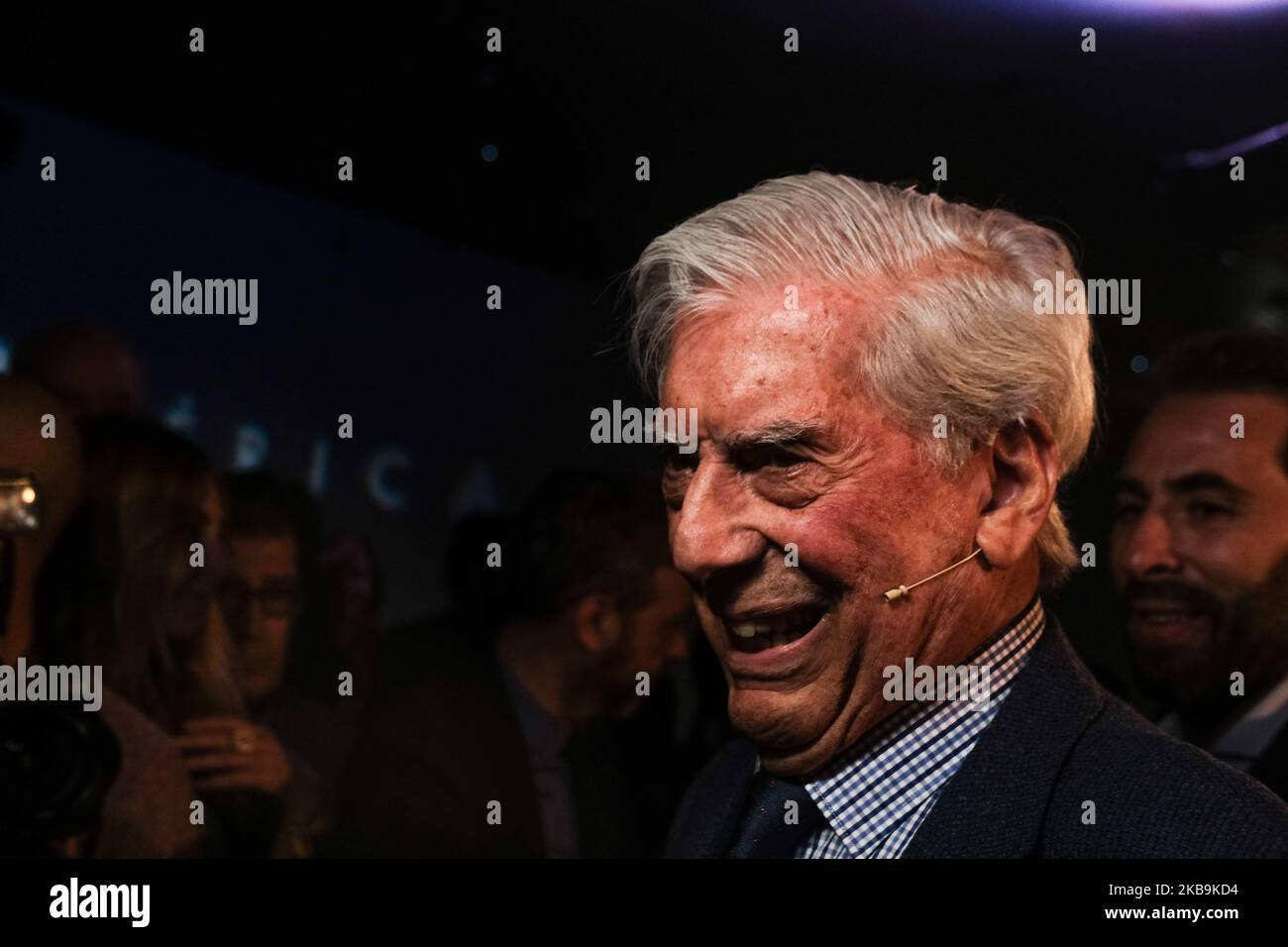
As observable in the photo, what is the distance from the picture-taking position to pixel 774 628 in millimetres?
2066

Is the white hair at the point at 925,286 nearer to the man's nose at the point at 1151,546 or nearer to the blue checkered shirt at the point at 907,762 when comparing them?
the blue checkered shirt at the point at 907,762

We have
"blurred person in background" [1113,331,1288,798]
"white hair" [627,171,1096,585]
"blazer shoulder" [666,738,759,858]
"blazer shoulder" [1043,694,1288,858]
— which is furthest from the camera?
"blurred person in background" [1113,331,1288,798]

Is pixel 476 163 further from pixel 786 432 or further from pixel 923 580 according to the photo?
pixel 923 580

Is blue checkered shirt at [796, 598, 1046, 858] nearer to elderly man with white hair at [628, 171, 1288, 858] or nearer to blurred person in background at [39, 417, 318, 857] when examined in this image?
elderly man with white hair at [628, 171, 1288, 858]

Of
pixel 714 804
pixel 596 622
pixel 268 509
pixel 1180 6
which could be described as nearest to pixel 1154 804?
pixel 714 804

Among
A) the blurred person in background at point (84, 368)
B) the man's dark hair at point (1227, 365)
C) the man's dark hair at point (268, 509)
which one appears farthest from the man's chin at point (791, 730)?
the blurred person in background at point (84, 368)

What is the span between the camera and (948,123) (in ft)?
8.71

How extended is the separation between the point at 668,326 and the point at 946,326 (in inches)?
15.9

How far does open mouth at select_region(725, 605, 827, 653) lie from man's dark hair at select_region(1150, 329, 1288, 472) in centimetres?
87

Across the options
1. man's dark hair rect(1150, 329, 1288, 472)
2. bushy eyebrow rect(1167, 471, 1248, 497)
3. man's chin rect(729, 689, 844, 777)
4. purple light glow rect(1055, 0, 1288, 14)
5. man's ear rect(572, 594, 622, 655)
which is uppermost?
purple light glow rect(1055, 0, 1288, 14)

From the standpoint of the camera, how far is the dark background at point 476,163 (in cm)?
265

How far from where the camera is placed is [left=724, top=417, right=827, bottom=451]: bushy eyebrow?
1.99m

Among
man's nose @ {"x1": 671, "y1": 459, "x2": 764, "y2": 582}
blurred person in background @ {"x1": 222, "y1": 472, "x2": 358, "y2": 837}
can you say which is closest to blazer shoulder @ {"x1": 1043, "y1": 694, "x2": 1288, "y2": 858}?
man's nose @ {"x1": 671, "y1": 459, "x2": 764, "y2": 582}
